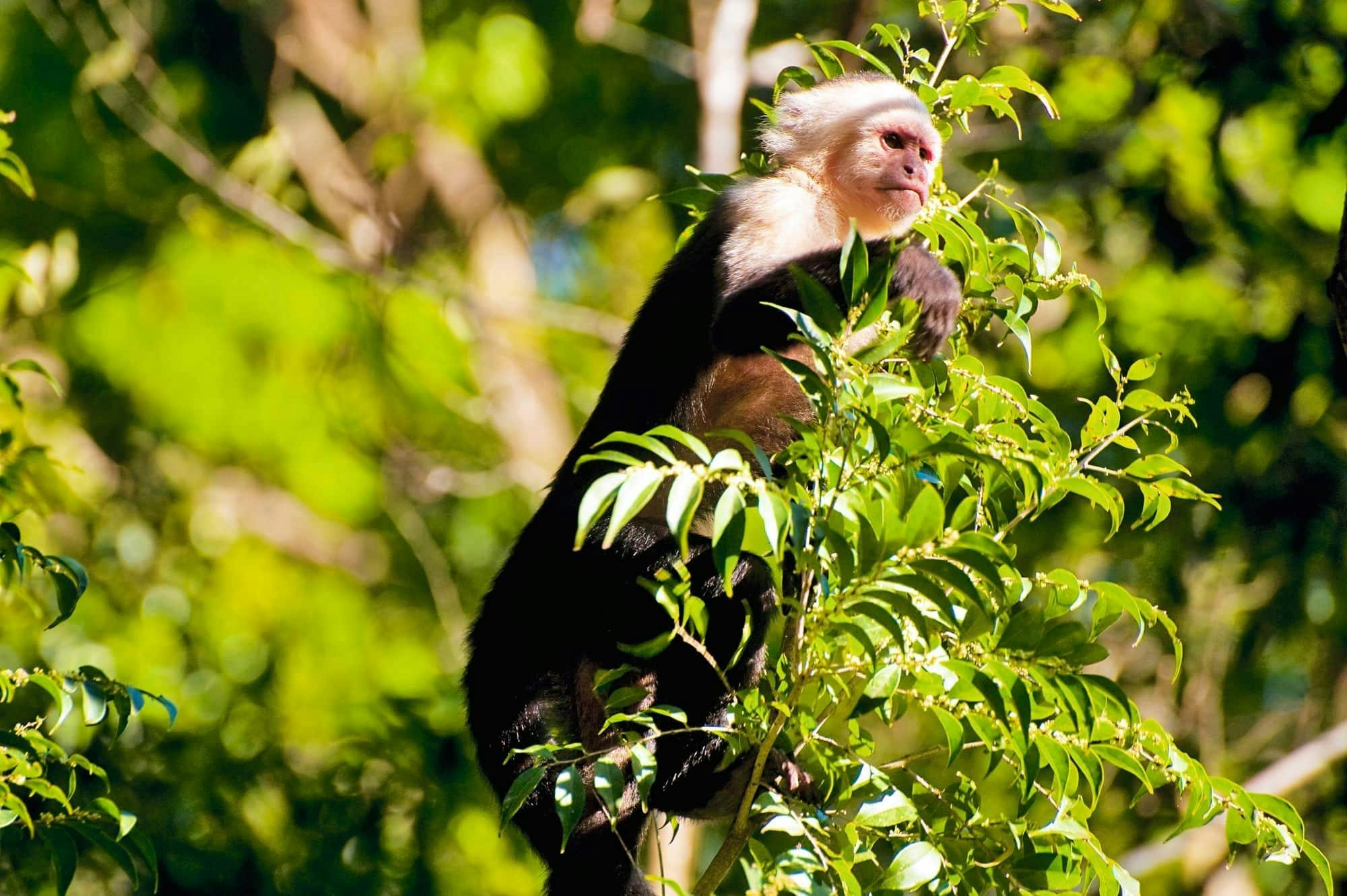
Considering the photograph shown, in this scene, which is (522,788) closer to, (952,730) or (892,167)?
(952,730)


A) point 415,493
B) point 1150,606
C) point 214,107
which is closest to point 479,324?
point 415,493

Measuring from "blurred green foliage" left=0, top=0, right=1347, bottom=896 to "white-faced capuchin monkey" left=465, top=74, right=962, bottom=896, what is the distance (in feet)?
5.29

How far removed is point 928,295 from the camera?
312cm

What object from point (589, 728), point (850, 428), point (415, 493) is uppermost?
point (850, 428)

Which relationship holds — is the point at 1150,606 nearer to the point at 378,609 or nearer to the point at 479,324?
the point at 479,324

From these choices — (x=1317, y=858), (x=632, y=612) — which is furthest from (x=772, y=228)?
(x=1317, y=858)

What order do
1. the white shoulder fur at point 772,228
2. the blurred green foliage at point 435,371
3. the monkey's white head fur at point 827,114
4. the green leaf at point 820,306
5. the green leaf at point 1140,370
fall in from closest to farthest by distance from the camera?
the green leaf at point 820,306 < the green leaf at point 1140,370 < the white shoulder fur at point 772,228 < the monkey's white head fur at point 827,114 < the blurred green foliage at point 435,371

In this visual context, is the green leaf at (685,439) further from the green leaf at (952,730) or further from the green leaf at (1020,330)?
the green leaf at (1020,330)

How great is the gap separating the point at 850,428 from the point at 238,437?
26.4 feet

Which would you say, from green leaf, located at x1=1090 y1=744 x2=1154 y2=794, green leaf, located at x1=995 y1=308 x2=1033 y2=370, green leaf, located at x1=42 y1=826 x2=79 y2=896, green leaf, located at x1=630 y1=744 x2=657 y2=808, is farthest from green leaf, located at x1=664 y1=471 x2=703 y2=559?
green leaf, located at x1=42 y1=826 x2=79 y2=896

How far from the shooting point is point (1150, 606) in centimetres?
253

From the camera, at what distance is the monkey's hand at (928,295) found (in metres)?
3.08

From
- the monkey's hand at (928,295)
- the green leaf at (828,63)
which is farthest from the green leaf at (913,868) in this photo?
the green leaf at (828,63)

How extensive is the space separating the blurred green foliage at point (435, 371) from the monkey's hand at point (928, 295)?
205cm
